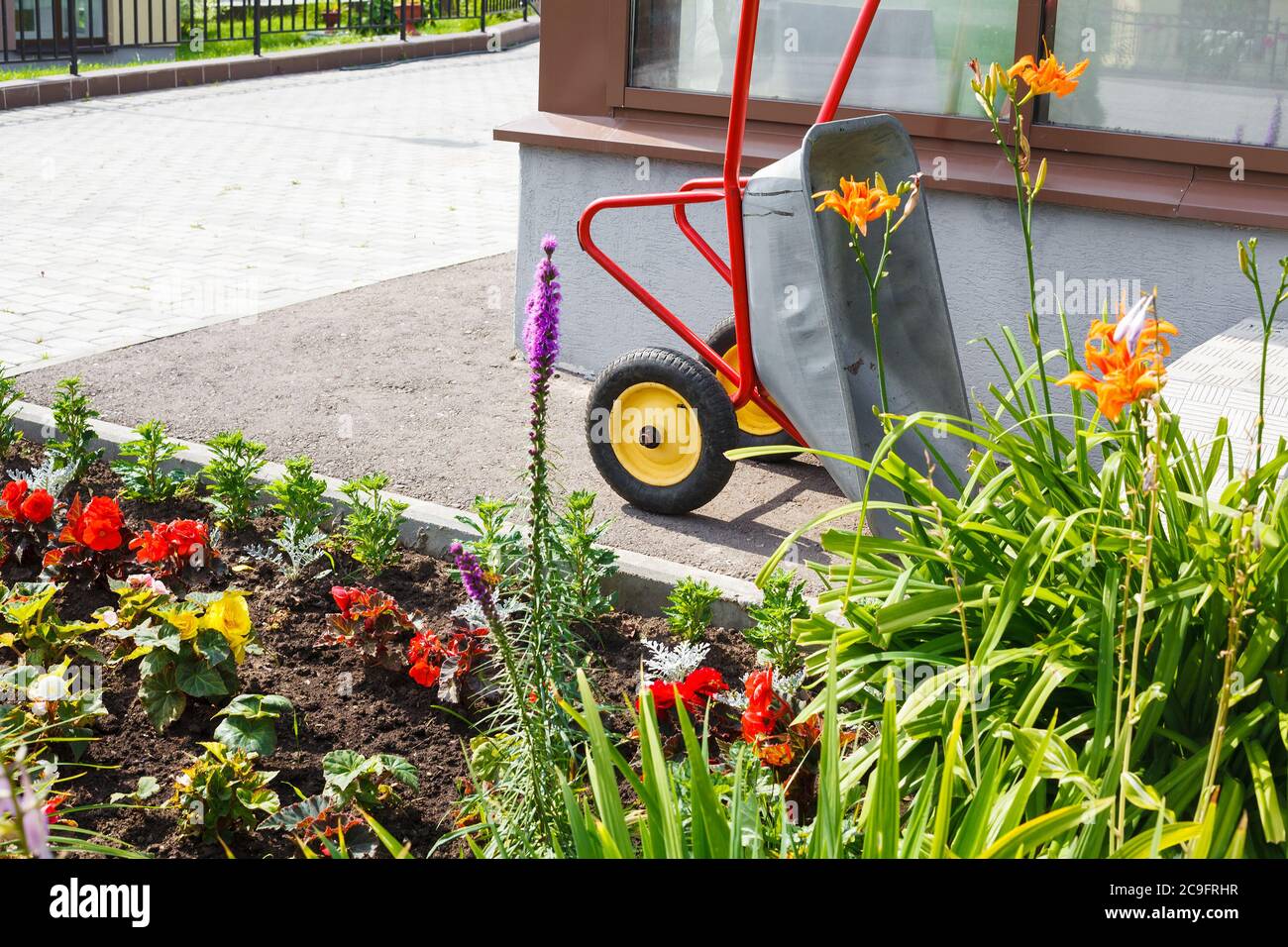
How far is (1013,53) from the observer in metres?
5.20

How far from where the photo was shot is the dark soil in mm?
2578

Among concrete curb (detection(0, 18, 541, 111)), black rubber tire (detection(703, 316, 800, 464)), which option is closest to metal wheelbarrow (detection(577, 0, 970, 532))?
black rubber tire (detection(703, 316, 800, 464))

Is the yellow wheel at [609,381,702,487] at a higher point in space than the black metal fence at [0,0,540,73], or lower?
lower

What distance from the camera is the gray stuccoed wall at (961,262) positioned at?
478 cm

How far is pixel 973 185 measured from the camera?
5.01 m

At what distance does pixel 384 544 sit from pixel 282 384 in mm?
2326

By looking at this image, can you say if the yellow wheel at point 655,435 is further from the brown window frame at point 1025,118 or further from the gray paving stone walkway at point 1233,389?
the brown window frame at point 1025,118

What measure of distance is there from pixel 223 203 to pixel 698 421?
6177 mm

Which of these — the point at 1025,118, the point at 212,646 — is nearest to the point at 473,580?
the point at 212,646

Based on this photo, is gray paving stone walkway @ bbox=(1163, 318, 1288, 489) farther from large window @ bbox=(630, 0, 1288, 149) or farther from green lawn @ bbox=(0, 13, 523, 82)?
green lawn @ bbox=(0, 13, 523, 82)

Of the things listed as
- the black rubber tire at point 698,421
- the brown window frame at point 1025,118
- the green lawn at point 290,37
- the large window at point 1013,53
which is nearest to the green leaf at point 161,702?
the black rubber tire at point 698,421

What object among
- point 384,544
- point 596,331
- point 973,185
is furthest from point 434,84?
point 384,544

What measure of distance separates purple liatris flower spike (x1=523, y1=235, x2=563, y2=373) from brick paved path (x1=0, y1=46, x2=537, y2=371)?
4254 millimetres
